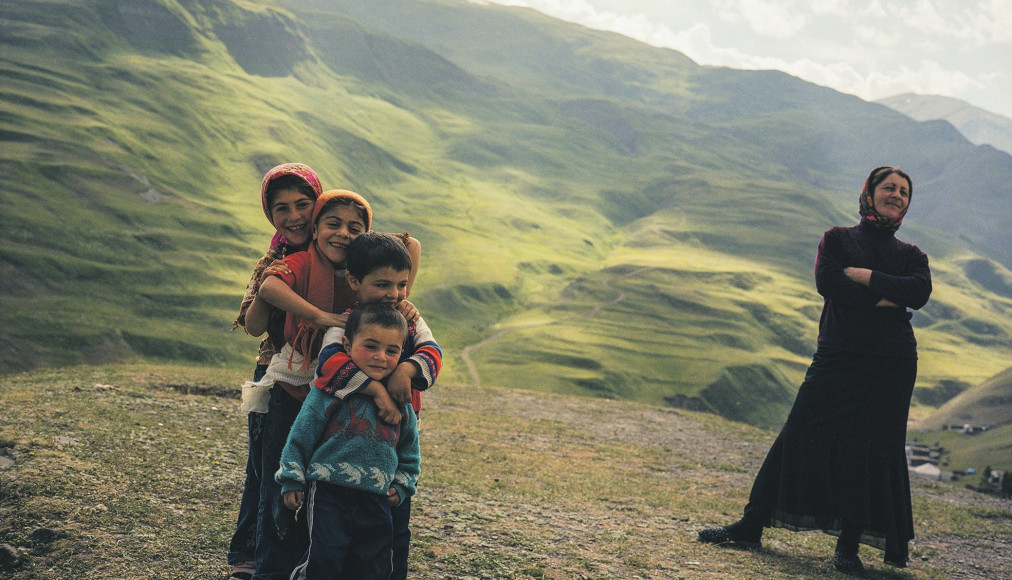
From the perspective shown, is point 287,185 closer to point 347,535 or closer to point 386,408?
point 386,408

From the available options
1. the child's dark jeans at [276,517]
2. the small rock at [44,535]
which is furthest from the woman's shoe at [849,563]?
the small rock at [44,535]

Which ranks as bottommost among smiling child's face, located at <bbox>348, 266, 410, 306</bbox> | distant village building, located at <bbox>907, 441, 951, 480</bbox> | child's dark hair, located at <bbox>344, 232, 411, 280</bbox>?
distant village building, located at <bbox>907, 441, 951, 480</bbox>

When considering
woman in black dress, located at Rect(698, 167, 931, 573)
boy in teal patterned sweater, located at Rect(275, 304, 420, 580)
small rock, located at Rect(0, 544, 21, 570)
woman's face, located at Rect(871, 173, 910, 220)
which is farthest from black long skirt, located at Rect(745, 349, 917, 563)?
small rock, located at Rect(0, 544, 21, 570)

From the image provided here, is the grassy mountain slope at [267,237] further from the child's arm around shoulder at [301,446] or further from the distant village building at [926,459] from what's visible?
the child's arm around shoulder at [301,446]

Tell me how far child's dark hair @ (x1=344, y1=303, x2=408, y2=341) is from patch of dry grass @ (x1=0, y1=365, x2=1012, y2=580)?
313 centimetres

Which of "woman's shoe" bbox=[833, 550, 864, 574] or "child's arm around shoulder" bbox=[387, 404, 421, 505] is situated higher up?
"child's arm around shoulder" bbox=[387, 404, 421, 505]

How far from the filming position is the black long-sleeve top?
26.6 ft

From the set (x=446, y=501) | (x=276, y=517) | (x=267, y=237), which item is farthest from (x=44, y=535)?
(x=267, y=237)

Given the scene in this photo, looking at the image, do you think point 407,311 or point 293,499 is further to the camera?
point 407,311

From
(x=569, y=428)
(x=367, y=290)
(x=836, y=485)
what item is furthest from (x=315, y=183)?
(x=569, y=428)

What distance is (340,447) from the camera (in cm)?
491

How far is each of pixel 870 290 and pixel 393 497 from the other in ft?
18.8

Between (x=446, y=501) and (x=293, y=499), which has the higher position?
(x=293, y=499)

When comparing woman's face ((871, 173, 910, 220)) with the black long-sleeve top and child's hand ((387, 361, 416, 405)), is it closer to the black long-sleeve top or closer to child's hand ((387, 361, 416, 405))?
the black long-sleeve top
